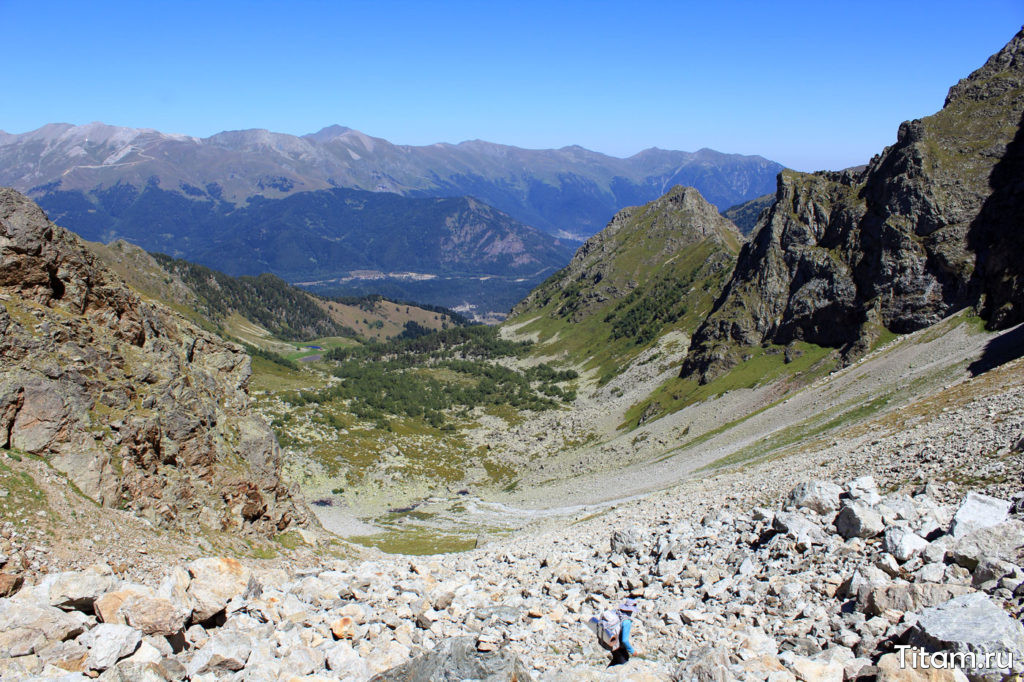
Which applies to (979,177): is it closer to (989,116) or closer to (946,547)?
(989,116)

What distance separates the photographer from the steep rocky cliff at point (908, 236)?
82625 mm

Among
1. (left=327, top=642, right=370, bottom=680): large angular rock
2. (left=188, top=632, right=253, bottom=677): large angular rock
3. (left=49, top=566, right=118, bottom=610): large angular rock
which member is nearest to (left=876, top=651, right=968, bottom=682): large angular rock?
(left=327, top=642, right=370, bottom=680): large angular rock

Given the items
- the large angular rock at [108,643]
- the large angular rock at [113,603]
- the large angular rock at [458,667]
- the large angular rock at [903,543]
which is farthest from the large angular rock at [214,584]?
the large angular rock at [903,543]

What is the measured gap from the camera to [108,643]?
44.9 feet

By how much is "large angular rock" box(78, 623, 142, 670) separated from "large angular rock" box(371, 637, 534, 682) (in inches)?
223

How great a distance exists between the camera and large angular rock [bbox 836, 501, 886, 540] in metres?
19.2

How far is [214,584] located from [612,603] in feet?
40.5

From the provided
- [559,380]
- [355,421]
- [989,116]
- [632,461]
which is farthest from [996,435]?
[559,380]

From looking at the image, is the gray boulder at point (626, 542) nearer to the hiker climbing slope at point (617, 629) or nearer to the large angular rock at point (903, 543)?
the hiker climbing slope at point (617, 629)

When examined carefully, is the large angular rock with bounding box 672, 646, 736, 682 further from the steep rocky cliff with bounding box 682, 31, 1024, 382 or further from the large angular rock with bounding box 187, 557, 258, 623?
the steep rocky cliff with bounding box 682, 31, 1024, 382

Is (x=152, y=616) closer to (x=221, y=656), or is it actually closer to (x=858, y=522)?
(x=221, y=656)

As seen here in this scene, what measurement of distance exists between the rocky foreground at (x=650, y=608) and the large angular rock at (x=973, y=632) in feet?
0.12

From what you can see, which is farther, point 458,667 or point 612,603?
point 612,603

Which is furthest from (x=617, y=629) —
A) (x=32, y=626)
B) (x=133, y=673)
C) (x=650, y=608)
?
(x=32, y=626)
